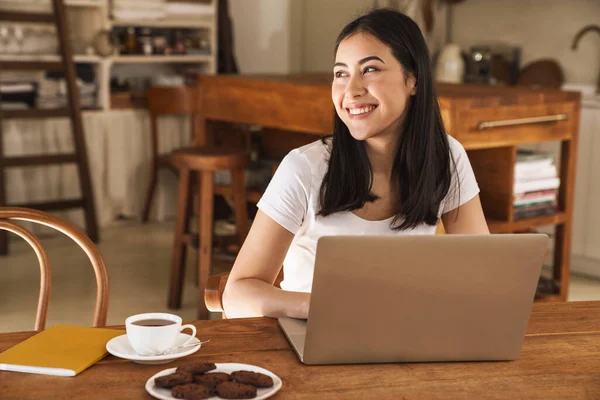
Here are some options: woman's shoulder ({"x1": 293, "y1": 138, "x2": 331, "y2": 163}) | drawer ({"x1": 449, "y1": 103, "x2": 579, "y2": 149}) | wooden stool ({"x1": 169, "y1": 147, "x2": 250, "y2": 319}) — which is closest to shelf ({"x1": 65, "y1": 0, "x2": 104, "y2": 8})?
wooden stool ({"x1": 169, "y1": 147, "x2": 250, "y2": 319})

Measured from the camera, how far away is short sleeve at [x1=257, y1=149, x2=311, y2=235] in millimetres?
1704

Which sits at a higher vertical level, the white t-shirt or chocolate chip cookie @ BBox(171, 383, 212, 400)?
the white t-shirt

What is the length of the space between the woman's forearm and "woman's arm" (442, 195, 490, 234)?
421 mm

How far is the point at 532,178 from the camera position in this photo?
11.2 ft

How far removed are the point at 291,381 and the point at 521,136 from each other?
90.3 inches

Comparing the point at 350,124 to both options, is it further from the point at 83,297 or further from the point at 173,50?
the point at 173,50

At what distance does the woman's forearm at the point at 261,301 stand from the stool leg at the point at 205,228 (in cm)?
199

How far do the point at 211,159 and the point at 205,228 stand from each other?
0.29m

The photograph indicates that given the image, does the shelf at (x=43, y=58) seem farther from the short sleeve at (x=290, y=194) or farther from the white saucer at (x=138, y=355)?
the white saucer at (x=138, y=355)

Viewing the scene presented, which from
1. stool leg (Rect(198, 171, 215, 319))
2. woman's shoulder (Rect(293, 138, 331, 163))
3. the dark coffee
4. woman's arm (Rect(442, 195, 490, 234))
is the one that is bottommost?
stool leg (Rect(198, 171, 215, 319))

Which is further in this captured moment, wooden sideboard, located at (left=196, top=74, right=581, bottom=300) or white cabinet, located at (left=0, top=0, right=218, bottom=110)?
white cabinet, located at (left=0, top=0, right=218, bottom=110)

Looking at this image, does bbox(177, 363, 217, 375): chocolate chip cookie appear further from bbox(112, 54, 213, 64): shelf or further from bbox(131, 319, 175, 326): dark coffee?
bbox(112, 54, 213, 64): shelf

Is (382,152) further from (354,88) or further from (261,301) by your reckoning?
(261,301)

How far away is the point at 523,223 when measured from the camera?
3371 mm
